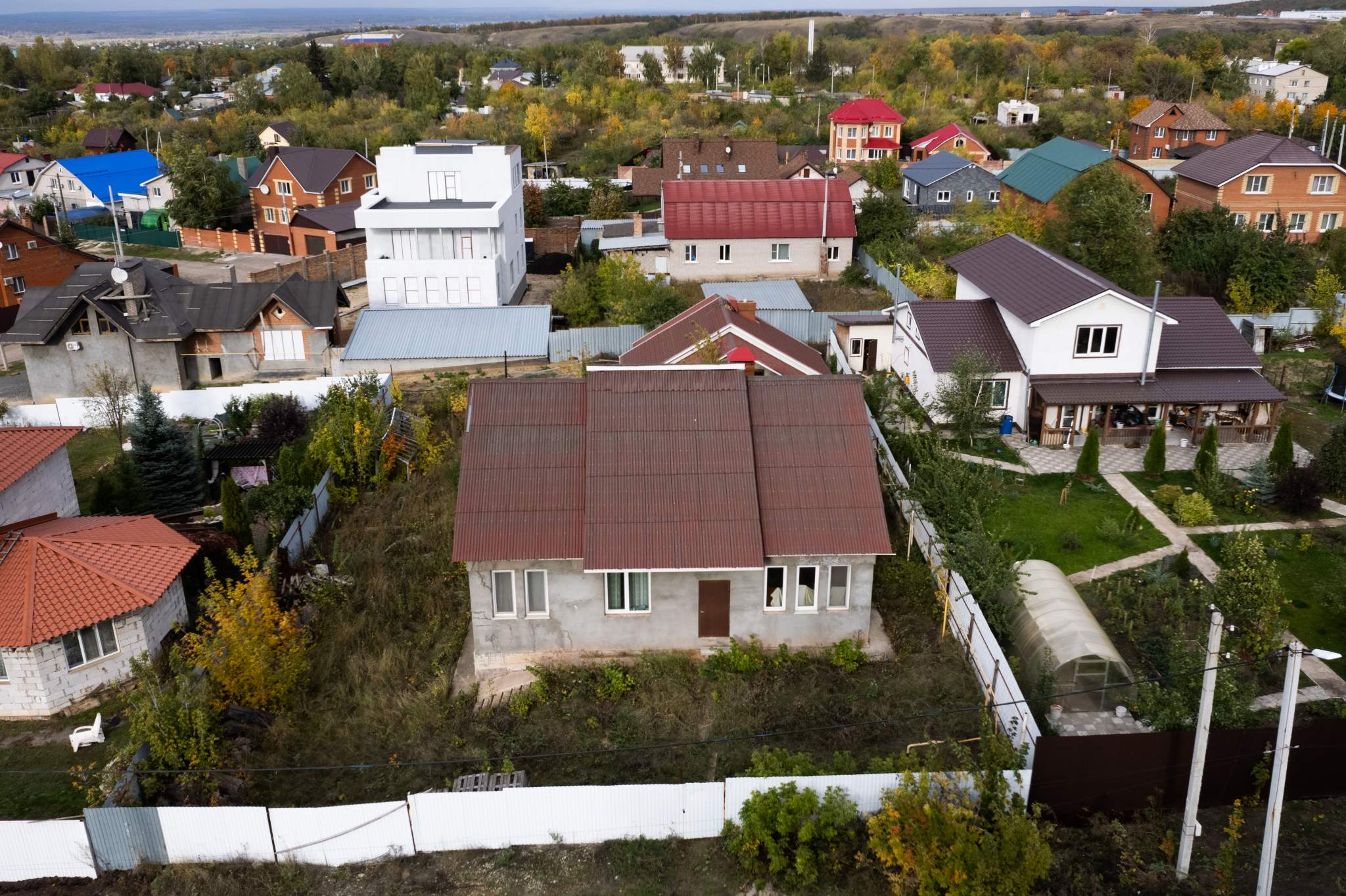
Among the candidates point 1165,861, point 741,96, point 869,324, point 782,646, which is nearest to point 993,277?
point 869,324

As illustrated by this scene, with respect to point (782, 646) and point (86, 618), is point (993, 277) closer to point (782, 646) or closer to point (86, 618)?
point (782, 646)

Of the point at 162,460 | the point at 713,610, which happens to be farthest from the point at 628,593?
the point at 162,460

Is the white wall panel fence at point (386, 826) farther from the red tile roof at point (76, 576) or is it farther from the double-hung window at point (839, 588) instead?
the double-hung window at point (839, 588)

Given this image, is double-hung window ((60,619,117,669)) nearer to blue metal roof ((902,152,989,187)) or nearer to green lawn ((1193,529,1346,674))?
green lawn ((1193,529,1346,674))

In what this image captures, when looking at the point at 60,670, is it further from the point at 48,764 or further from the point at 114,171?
the point at 114,171

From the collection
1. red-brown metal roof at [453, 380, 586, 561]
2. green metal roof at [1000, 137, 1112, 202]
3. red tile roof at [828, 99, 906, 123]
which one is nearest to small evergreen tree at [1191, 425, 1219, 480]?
red-brown metal roof at [453, 380, 586, 561]

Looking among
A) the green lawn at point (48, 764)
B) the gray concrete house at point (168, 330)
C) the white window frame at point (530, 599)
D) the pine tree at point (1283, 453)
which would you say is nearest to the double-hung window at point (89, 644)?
the green lawn at point (48, 764)
